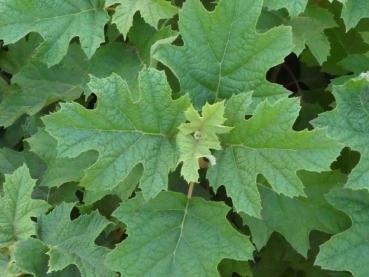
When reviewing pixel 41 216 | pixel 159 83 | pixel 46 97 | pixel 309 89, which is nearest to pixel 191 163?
pixel 159 83

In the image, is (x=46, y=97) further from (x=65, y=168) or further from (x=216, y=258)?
(x=216, y=258)

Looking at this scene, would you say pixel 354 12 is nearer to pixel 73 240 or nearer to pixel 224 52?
pixel 224 52

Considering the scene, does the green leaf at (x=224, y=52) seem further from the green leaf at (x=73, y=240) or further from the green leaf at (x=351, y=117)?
the green leaf at (x=73, y=240)

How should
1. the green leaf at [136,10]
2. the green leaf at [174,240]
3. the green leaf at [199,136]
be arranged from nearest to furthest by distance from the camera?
the green leaf at [199,136]
the green leaf at [174,240]
the green leaf at [136,10]

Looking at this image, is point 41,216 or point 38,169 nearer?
point 41,216

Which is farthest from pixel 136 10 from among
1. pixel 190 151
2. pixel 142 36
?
pixel 190 151

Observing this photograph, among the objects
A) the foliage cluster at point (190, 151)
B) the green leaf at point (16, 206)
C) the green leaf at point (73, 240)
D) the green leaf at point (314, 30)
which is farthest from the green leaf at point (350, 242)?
the green leaf at point (16, 206)
